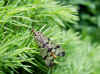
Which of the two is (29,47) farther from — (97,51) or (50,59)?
(97,51)

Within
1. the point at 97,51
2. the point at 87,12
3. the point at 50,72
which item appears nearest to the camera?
the point at 50,72

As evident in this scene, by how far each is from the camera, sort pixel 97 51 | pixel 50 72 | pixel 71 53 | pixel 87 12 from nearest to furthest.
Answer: pixel 50 72 → pixel 71 53 → pixel 97 51 → pixel 87 12

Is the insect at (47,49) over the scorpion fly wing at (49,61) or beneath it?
over

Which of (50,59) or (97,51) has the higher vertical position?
(50,59)

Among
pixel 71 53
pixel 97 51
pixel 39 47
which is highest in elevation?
pixel 39 47

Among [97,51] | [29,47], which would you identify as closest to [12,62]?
[29,47]

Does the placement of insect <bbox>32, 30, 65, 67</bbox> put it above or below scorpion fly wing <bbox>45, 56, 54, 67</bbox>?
above

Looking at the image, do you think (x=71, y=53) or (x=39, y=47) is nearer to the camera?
(x=39, y=47)
